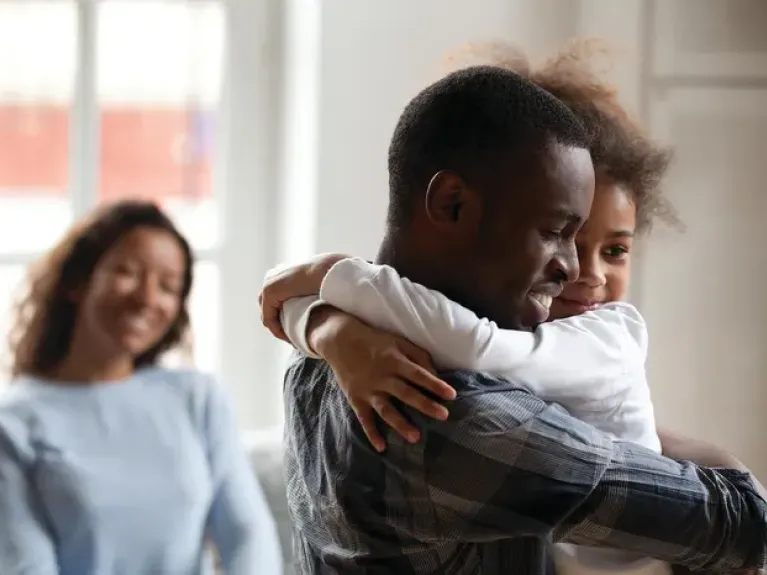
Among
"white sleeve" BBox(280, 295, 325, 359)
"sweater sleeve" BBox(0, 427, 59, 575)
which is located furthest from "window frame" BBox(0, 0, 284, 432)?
"white sleeve" BBox(280, 295, 325, 359)

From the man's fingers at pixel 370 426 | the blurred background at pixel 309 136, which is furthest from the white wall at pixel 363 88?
the man's fingers at pixel 370 426

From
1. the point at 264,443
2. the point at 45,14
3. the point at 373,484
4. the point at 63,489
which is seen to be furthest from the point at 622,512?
the point at 45,14

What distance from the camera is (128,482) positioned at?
172 centimetres

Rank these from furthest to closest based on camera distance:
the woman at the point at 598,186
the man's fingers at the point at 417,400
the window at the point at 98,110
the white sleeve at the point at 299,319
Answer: the window at the point at 98,110, the woman at the point at 598,186, the white sleeve at the point at 299,319, the man's fingers at the point at 417,400

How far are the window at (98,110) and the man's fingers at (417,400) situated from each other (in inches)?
63.1

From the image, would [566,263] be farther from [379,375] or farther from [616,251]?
[616,251]

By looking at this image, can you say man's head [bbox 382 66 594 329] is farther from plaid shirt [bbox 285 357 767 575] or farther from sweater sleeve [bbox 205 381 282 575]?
sweater sleeve [bbox 205 381 282 575]

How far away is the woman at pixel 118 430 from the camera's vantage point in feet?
5.48

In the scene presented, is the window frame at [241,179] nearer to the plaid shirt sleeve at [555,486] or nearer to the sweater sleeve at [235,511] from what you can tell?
the sweater sleeve at [235,511]

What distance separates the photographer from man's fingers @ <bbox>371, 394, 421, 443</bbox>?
2.17ft

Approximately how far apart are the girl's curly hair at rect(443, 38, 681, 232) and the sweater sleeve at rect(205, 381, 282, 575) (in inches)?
38.0

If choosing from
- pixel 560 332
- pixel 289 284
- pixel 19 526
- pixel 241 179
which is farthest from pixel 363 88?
pixel 560 332

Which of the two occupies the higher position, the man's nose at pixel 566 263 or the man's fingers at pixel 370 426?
the man's nose at pixel 566 263

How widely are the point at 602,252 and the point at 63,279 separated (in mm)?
1154
